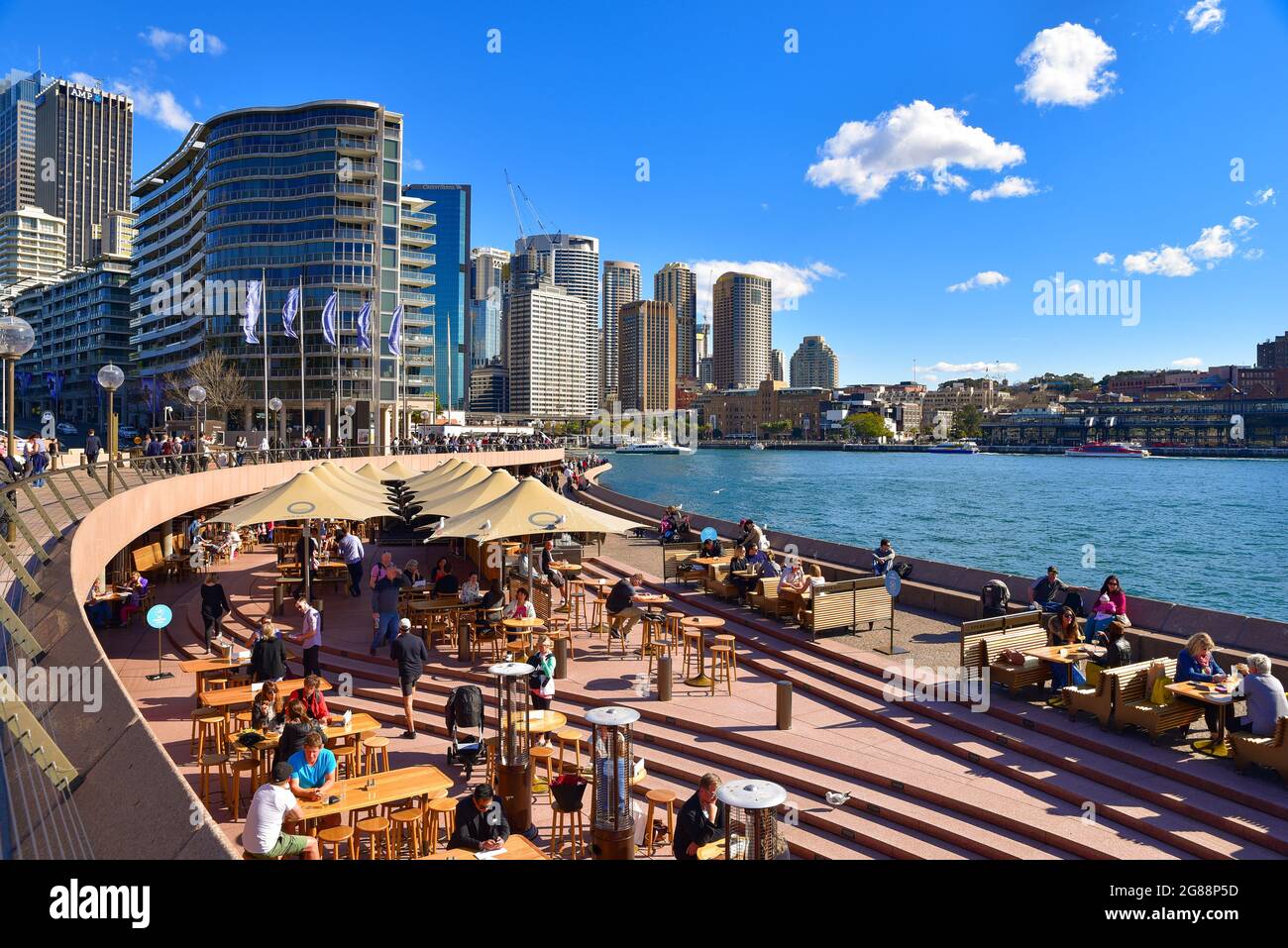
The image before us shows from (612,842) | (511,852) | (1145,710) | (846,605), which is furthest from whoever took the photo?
(846,605)

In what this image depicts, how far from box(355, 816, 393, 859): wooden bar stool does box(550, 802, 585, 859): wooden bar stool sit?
1.50 metres

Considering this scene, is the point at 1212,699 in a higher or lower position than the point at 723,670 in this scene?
higher

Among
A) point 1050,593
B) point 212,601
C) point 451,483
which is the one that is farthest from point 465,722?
point 451,483

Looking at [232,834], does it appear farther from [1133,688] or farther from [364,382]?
[364,382]

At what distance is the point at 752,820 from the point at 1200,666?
7.48 meters

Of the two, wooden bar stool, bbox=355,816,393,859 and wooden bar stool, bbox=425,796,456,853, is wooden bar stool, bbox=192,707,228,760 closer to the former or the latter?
wooden bar stool, bbox=355,816,393,859

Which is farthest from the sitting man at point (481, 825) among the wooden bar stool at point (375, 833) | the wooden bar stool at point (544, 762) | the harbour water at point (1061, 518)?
the harbour water at point (1061, 518)

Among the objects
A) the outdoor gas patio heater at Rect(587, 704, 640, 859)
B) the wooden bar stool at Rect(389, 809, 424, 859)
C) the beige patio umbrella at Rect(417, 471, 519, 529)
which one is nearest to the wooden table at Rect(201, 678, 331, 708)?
the wooden bar stool at Rect(389, 809, 424, 859)

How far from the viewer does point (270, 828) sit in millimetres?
6137

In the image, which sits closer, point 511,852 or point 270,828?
point 270,828

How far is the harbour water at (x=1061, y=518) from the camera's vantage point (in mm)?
40844

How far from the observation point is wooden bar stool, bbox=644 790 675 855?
8.06 metres

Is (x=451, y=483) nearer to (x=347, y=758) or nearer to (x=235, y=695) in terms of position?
(x=235, y=695)
